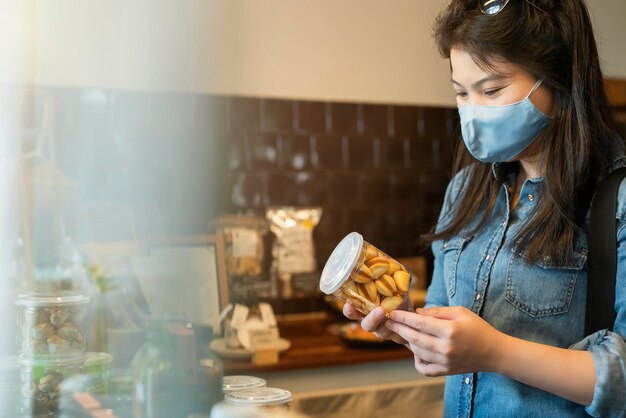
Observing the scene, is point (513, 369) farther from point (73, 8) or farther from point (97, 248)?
point (73, 8)

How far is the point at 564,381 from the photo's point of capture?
1.14 metres

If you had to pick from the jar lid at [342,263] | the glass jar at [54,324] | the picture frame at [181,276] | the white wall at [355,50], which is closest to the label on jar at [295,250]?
the white wall at [355,50]

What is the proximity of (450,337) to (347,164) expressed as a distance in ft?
7.00

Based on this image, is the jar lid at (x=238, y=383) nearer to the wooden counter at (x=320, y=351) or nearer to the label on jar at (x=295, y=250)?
the wooden counter at (x=320, y=351)

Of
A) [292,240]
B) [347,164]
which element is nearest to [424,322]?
[292,240]

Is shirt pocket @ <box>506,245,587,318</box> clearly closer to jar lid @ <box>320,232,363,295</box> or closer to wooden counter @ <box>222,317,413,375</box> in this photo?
jar lid @ <box>320,232,363,295</box>

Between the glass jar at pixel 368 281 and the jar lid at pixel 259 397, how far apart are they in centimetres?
22

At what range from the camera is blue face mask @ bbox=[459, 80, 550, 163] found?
1276 millimetres

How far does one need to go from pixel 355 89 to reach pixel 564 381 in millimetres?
1918

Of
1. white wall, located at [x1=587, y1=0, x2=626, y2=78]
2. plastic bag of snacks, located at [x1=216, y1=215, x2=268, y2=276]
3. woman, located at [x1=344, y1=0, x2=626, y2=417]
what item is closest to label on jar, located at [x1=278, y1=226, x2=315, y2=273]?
plastic bag of snacks, located at [x1=216, y1=215, x2=268, y2=276]

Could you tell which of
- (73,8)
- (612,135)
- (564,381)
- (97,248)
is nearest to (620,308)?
(564,381)

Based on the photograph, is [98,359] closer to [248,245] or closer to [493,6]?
[493,6]

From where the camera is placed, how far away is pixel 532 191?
135 cm

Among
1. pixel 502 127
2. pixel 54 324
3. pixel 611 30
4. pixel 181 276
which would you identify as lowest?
pixel 54 324
